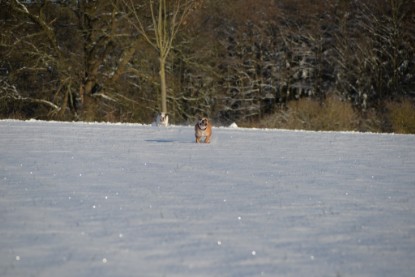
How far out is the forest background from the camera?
29.4 m

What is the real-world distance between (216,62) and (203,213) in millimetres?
31772

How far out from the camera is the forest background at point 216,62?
96.4 feet

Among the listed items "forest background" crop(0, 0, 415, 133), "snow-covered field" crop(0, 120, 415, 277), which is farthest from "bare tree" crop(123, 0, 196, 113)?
"snow-covered field" crop(0, 120, 415, 277)

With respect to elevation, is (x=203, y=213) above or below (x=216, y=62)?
below

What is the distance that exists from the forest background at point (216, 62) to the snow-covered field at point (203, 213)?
14.8 metres

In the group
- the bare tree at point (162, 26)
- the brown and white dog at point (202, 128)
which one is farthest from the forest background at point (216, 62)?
the brown and white dog at point (202, 128)

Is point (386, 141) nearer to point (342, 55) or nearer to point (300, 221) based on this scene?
point (300, 221)

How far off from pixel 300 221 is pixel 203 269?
1953mm

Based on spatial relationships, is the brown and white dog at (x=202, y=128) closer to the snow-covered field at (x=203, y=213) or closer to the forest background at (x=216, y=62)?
the snow-covered field at (x=203, y=213)

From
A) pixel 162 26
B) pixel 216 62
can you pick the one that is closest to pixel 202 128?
pixel 162 26

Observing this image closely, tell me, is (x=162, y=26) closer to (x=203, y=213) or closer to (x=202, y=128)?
(x=202, y=128)

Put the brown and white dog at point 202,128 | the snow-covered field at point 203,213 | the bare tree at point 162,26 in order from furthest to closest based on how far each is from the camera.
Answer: the bare tree at point 162,26
the brown and white dog at point 202,128
the snow-covered field at point 203,213

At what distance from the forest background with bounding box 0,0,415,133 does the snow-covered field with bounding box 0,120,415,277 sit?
14.8m

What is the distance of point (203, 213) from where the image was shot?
696 cm
